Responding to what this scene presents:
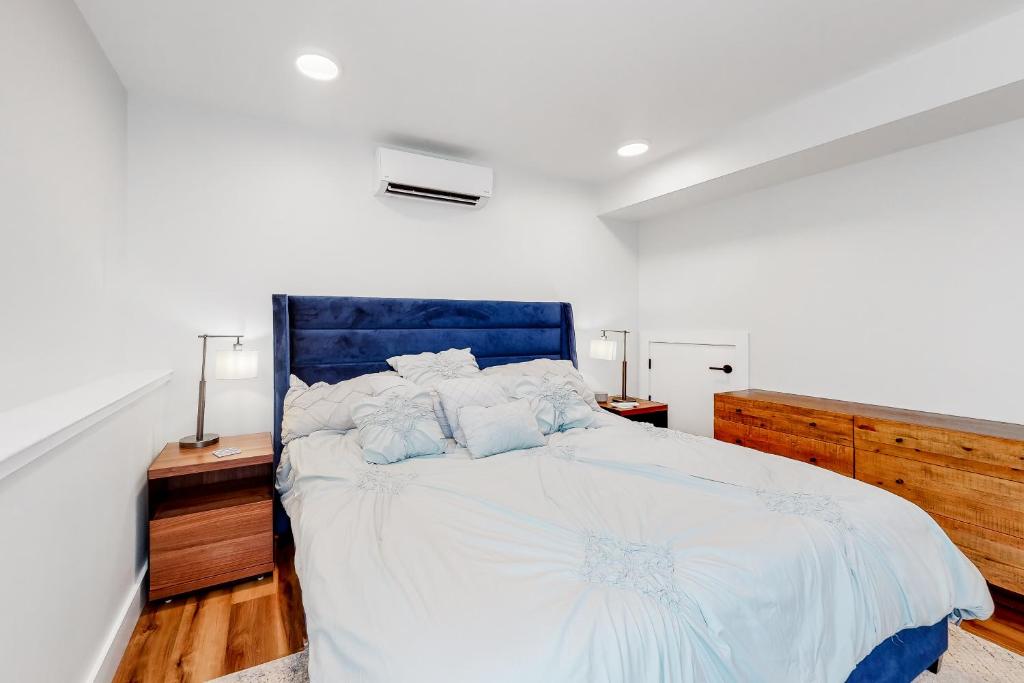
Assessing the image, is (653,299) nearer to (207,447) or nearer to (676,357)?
(676,357)

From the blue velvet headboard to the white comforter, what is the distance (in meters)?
0.95

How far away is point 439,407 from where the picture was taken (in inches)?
92.0

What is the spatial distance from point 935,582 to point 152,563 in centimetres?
293

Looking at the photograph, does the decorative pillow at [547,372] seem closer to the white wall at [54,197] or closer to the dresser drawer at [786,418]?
the dresser drawer at [786,418]

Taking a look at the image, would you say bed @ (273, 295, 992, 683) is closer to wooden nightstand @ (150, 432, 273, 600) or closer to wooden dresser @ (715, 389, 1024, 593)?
wooden nightstand @ (150, 432, 273, 600)

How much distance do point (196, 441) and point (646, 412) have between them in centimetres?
285

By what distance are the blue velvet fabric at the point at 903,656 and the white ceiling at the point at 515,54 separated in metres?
2.25

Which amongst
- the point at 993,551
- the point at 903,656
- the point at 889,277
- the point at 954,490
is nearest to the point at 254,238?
the point at 903,656

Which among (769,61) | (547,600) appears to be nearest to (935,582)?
(547,600)

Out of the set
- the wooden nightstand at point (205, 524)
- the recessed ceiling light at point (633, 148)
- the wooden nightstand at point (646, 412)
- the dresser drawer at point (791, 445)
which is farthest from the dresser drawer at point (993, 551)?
the wooden nightstand at point (205, 524)

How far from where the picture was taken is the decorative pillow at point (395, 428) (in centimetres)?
195

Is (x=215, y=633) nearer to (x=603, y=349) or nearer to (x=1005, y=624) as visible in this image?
(x=603, y=349)

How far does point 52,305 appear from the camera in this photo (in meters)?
1.55

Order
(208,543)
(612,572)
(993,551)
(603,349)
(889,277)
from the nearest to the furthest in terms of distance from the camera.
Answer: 1. (612,572)
2. (993,551)
3. (208,543)
4. (889,277)
5. (603,349)
